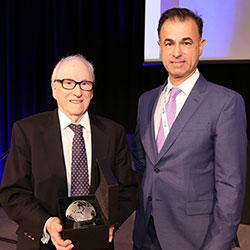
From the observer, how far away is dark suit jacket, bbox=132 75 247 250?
1.36 meters

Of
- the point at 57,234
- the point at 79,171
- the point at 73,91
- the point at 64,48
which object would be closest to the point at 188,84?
the point at 73,91

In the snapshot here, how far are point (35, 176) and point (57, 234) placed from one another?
0.30 m

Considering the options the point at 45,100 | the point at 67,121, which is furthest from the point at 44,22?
the point at 67,121

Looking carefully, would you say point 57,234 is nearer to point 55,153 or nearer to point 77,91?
point 55,153

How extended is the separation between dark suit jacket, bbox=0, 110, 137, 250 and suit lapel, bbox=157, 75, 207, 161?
0.28m

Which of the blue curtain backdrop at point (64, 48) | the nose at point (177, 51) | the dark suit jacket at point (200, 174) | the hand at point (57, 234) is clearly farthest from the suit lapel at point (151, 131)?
the blue curtain backdrop at point (64, 48)

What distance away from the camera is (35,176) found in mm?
1424

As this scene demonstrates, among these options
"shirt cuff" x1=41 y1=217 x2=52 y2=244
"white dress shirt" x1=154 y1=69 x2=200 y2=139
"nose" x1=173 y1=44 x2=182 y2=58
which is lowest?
"shirt cuff" x1=41 y1=217 x2=52 y2=244

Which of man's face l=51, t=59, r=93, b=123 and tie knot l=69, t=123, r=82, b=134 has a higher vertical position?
man's face l=51, t=59, r=93, b=123

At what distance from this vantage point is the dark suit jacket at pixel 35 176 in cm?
138

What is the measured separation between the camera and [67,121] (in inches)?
59.3

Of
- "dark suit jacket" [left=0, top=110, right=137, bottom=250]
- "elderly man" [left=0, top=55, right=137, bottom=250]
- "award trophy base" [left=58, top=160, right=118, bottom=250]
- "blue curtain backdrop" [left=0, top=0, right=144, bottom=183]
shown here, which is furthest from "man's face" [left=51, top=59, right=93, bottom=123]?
"blue curtain backdrop" [left=0, top=0, right=144, bottom=183]

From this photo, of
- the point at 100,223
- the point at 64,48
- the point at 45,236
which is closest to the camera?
the point at 100,223

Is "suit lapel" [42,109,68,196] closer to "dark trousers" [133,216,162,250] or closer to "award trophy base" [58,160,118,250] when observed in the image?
"award trophy base" [58,160,118,250]
